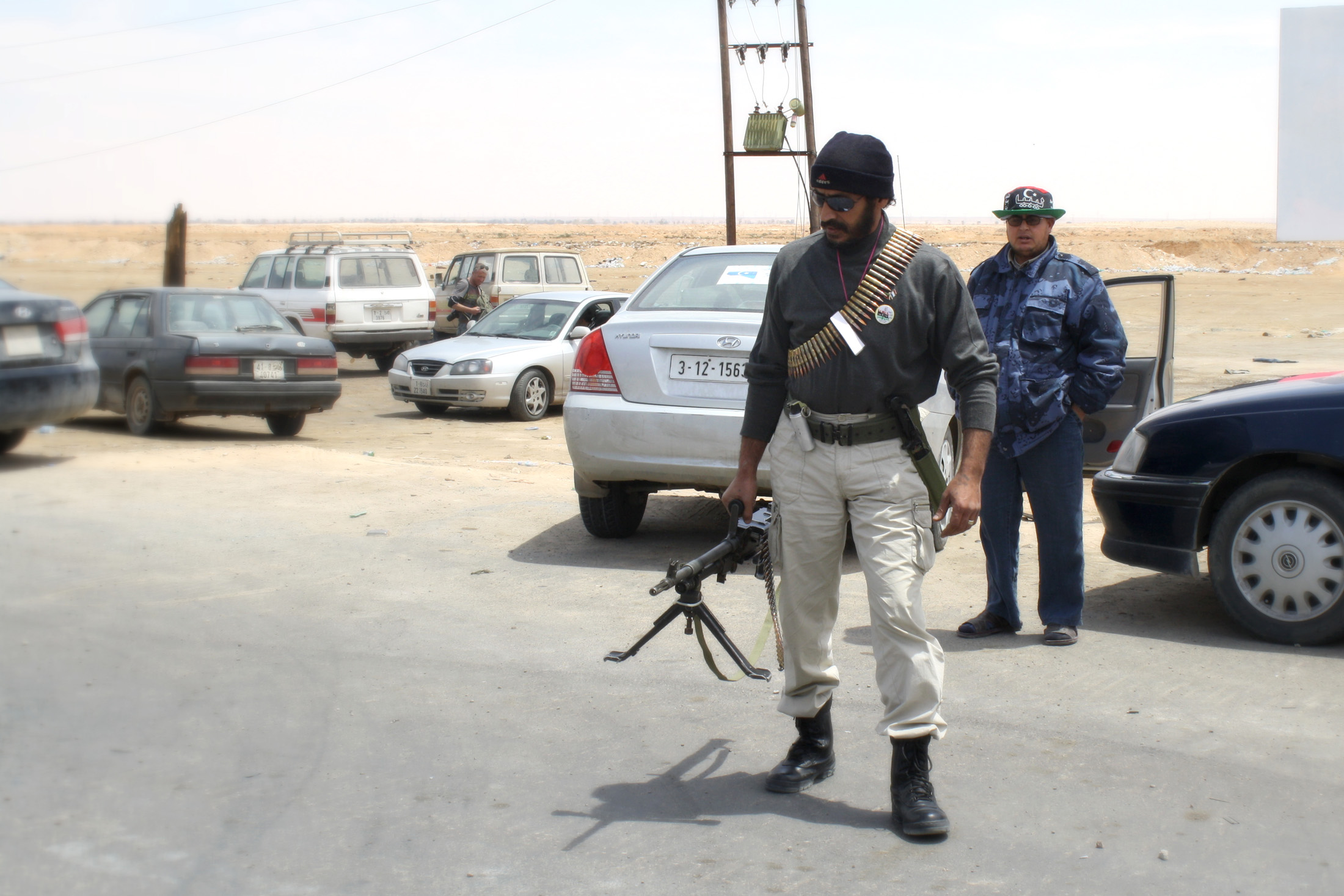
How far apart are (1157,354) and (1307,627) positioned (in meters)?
3.33

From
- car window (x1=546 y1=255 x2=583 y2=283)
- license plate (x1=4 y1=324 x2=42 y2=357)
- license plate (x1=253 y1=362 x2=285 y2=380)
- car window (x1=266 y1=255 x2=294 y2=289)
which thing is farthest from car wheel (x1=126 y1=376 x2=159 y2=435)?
car window (x1=546 y1=255 x2=583 y2=283)

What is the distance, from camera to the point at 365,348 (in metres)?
19.7

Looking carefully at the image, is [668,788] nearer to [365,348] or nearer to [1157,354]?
[1157,354]

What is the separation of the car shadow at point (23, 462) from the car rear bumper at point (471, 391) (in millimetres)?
6402

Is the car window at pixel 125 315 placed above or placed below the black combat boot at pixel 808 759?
above

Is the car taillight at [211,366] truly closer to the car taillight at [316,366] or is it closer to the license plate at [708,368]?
the car taillight at [316,366]

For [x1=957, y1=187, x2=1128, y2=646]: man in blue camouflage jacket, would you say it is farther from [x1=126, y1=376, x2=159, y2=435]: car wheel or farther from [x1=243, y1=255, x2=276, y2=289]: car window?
[x1=243, y1=255, x2=276, y2=289]: car window

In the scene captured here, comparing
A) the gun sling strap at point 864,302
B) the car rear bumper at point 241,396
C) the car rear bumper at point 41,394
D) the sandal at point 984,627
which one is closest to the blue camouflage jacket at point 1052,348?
the sandal at point 984,627

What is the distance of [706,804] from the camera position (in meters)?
3.75

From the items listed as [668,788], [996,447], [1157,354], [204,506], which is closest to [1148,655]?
[996,447]

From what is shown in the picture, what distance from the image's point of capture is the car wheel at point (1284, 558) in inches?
205

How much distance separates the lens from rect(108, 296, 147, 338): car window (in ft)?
39.7

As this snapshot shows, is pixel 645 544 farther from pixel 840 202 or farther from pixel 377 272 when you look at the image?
pixel 377 272

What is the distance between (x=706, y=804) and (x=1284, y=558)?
2.94 meters
